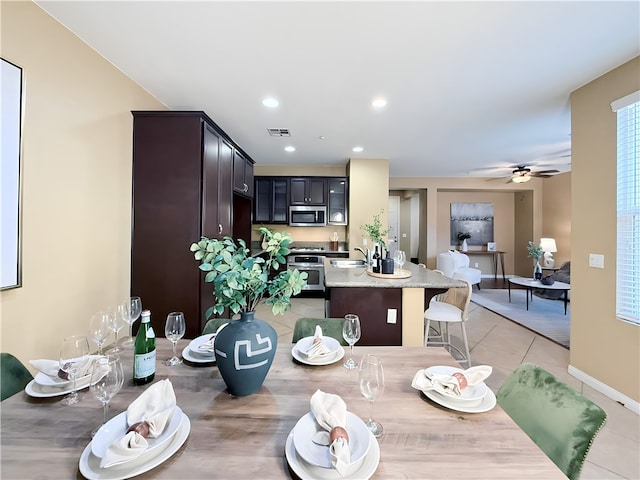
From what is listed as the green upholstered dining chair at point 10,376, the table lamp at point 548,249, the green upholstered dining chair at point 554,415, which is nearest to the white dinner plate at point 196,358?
the green upholstered dining chair at point 10,376

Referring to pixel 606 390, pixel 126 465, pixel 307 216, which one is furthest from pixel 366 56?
pixel 307 216

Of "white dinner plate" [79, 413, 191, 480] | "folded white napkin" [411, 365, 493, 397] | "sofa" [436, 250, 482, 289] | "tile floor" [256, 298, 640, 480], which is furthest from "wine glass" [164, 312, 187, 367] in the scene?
"sofa" [436, 250, 482, 289]

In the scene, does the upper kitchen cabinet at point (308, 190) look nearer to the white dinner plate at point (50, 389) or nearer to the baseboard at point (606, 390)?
the baseboard at point (606, 390)

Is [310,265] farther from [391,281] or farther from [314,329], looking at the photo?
[314,329]

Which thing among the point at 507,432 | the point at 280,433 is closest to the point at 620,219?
the point at 507,432

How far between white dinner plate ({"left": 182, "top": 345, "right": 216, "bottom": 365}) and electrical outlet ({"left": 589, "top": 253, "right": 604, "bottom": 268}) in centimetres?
311

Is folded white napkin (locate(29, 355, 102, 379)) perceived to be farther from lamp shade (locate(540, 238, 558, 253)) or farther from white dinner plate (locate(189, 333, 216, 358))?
lamp shade (locate(540, 238, 558, 253))

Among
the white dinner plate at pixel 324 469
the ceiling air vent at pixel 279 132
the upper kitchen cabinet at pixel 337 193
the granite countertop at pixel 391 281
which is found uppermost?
the ceiling air vent at pixel 279 132

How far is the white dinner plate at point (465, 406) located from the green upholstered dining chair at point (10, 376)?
167cm

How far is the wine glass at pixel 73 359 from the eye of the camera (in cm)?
96

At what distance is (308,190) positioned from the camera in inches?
221

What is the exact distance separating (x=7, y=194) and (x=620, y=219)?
4162 millimetres

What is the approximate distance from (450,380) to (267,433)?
2.18ft

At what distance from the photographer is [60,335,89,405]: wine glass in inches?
37.8
